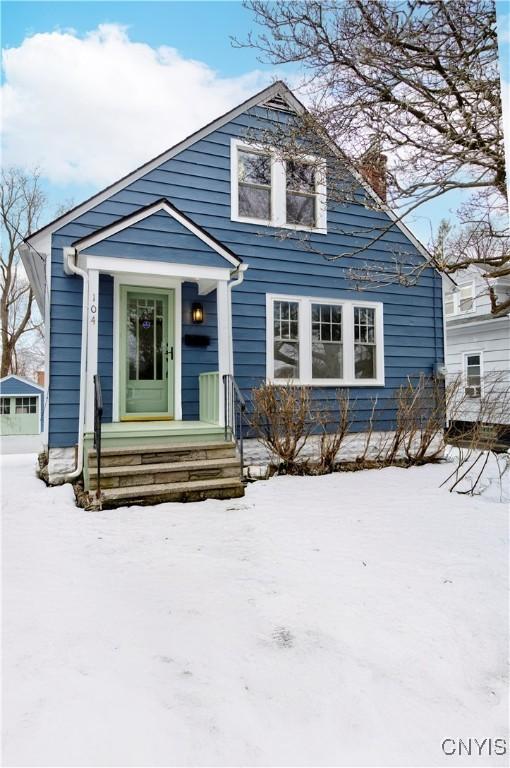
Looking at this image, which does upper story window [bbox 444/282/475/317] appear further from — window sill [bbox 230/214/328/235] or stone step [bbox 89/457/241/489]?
stone step [bbox 89/457/241/489]

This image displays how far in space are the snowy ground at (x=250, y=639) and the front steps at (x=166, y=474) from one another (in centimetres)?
46

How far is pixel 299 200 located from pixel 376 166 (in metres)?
3.00

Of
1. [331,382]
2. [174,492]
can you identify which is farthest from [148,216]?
[331,382]

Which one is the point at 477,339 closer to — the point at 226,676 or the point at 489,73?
the point at 489,73

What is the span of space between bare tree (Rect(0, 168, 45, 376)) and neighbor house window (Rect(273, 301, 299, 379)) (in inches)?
630

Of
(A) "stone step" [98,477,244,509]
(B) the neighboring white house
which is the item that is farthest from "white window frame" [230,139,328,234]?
(B) the neighboring white house

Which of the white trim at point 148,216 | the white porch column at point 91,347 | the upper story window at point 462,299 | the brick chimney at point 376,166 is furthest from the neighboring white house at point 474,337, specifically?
the white porch column at point 91,347

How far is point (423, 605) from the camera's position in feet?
8.69

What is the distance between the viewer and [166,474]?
15.8 feet

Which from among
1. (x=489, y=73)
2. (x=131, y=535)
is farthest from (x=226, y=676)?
(x=489, y=73)

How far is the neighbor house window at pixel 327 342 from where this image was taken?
278 inches

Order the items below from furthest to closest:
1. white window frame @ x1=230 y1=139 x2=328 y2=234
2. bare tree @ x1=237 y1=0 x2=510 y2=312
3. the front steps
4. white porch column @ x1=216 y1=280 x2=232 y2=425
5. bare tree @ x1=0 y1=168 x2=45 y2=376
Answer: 1. bare tree @ x1=0 y1=168 x2=45 y2=376
2. white window frame @ x1=230 y1=139 x2=328 y2=234
3. white porch column @ x1=216 y1=280 x2=232 y2=425
4. the front steps
5. bare tree @ x1=237 y1=0 x2=510 y2=312

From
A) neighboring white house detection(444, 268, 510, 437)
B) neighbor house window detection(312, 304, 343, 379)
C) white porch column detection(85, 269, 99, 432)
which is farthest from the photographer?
neighboring white house detection(444, 268, 510, 437)

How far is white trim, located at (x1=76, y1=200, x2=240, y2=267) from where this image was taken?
5.07 meters
